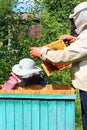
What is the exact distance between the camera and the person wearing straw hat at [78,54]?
358 cm

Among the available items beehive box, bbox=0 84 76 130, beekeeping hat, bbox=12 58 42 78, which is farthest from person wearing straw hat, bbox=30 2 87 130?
beekeeping hat, bbox=12 58 42 78

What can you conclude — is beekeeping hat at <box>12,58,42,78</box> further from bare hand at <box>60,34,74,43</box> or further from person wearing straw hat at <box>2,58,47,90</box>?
bare hand at <box>60,34,74,43</box>

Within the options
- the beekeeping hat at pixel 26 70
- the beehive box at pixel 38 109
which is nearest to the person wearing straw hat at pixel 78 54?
Answer: the beehive box at pixel 38 109

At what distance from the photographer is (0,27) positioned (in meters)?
7.92

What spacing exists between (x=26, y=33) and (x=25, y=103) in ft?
14.5

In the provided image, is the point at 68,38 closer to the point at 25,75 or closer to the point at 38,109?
the point at 25,75

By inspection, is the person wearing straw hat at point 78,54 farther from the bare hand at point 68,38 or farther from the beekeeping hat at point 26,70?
the beekeeping hat at point 26,70

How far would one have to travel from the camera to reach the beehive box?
3678 mm

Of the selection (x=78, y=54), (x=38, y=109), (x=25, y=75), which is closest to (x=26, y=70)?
(x=25, y=75)

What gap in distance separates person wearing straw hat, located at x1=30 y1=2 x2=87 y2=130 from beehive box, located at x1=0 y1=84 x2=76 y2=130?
4.6 inches

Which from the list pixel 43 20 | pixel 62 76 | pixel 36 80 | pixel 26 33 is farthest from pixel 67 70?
pixel 36 80

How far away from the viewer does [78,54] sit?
357 centimetres

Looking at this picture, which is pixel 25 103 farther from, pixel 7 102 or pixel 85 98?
pixel 85 98

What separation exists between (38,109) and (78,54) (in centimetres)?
62
